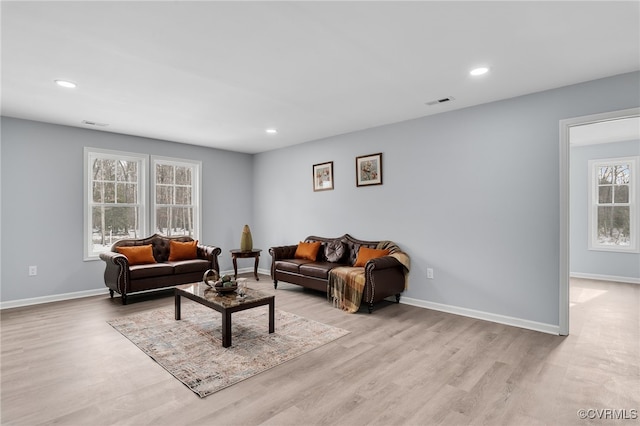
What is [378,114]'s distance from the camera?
4.58 meters

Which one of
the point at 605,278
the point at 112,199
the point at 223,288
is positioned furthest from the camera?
the point at 605,278

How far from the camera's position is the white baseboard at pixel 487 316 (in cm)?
359

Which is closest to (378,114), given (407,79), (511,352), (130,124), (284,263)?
(407,79)

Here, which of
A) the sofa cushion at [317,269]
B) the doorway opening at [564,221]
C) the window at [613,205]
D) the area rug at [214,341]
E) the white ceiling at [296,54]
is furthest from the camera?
the window at [613,205]

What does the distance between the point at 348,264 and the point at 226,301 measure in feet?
7.92

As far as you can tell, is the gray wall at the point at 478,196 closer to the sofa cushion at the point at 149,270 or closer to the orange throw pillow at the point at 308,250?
the orange throw pillow at the point at 308,250

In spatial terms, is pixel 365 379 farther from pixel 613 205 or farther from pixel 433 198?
pixel 613 205

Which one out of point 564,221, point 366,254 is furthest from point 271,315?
point 564,221

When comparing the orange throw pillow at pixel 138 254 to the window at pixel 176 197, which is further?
the window at pixel 176 197

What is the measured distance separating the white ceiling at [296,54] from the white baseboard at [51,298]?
99.6 inches

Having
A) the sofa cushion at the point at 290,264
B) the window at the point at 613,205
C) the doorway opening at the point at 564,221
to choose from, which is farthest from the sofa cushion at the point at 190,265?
the window at the point at 613,205

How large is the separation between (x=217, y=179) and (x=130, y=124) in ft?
6.89

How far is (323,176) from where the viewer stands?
5.99m

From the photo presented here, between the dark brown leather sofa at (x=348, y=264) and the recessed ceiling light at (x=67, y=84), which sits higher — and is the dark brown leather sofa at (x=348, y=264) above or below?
below
